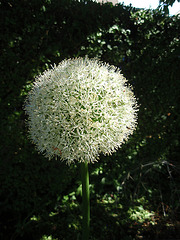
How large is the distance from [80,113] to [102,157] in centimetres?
231

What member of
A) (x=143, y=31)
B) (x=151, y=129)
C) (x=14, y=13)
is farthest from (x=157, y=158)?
(x=14, y=13)

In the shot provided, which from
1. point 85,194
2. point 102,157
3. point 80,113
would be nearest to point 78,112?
point 80,113

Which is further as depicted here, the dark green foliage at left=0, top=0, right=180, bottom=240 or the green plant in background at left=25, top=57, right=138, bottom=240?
the dark green foliage at left=0, top=0, right=180, bottom=240

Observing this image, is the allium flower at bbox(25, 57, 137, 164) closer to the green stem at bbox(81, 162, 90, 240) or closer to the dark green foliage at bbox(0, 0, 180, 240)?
the green stem at bbox(81, 162, 90, 240)

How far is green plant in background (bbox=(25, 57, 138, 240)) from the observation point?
1.27m

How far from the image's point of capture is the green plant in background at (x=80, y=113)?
1269 millimetres

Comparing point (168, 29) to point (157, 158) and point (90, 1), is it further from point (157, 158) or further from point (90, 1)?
point (157, 158)

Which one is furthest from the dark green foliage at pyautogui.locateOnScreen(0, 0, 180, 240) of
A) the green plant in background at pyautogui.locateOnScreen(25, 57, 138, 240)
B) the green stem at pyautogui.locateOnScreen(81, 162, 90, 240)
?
the green stem at pyautogui.locateOnScreen(81, 162, 90, 240)

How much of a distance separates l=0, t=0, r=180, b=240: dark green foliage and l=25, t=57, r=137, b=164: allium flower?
53.0 inches

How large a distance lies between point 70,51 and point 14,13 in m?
0.92

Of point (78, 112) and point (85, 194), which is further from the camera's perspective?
point (85, 194)

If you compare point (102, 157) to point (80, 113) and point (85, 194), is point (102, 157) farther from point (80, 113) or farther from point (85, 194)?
point (80, 113)

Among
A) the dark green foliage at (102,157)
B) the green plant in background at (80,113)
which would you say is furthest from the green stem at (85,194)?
the dark green foliage at (102,157)

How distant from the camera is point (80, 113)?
1.28m
